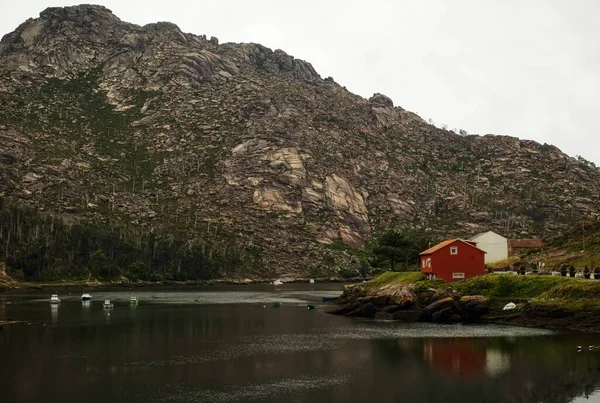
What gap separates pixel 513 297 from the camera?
77.0 m

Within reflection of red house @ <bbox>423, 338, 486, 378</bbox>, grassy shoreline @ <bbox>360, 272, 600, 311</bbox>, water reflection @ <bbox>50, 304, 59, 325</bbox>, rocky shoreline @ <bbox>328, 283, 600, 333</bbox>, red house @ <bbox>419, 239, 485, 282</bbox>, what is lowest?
reflection of red house @ <bbox>423, 338, 486, 378</bbox>

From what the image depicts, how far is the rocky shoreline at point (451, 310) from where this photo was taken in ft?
219

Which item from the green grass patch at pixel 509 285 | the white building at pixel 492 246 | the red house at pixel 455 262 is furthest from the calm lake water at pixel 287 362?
the white building at pixel 492 246

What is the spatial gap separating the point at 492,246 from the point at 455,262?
2997 cm

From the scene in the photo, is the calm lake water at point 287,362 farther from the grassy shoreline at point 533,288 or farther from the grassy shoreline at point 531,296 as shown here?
the grassy shoreline at point 533,288

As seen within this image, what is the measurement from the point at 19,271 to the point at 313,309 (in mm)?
101827

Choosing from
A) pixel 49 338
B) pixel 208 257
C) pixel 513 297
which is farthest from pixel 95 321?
pixel 208 257

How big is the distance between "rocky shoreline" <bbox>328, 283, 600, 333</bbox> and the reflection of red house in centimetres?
1453

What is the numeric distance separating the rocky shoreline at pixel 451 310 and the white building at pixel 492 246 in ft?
99.7

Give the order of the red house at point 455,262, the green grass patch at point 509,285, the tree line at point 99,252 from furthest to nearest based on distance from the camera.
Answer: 1. the tree line at point 99,252
2. the red house at point 455,262
3. the green grass patch at point 509,285

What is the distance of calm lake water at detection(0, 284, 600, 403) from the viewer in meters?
38.7

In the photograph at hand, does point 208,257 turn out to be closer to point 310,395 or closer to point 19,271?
point 19,271

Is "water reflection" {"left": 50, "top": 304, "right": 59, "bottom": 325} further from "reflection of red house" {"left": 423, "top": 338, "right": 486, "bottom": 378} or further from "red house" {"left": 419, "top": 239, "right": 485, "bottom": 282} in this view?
"red house" {"left": 419, "top": 239, "right": 485, "bottom": 282}

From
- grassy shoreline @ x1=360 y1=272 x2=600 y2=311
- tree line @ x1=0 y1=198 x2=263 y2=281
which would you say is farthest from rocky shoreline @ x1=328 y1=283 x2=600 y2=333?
tree line @ x1=0 y1=198 x2=263 y2=281
